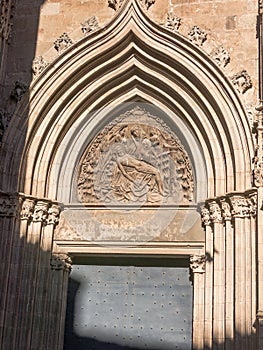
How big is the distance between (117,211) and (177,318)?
6.47ft

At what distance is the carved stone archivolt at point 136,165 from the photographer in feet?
37.9

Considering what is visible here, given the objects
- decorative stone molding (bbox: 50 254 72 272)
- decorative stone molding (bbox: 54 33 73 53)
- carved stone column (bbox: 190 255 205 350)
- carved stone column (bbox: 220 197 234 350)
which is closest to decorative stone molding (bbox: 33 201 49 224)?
decorative stone molding (bbox: 50 254 72 272)

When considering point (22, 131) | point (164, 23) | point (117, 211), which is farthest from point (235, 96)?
point (22, 131)

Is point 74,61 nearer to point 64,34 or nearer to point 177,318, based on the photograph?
point 64,34

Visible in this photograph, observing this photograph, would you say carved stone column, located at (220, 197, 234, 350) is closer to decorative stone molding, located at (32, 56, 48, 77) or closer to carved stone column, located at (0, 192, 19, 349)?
carved stone column, located at (0, 192, 19, 349)

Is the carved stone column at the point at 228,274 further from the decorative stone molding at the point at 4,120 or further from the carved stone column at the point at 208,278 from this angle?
the decorative stone molding at the point at 4,120

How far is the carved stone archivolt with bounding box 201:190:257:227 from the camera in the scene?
398 inches

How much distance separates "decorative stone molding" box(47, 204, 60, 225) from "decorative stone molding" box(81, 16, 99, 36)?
2.88 meters

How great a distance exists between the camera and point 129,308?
11.1 meters

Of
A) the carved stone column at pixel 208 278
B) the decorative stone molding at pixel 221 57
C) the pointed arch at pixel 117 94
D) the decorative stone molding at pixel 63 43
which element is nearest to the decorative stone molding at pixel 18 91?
the pointed arch at pixel 117 94

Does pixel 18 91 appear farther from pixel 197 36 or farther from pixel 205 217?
pixel 205 217

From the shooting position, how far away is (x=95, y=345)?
10984mm

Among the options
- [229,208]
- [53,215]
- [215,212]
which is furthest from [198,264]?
[53,215]

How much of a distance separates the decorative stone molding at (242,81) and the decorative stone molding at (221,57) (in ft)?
1.05
